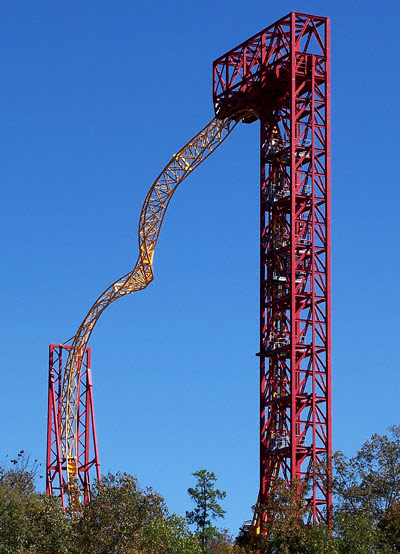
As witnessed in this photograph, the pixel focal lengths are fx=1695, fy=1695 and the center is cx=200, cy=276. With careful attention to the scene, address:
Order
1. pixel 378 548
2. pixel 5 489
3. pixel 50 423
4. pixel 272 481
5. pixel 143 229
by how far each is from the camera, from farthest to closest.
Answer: pixel 50 423 < pixel 143 229 < pixel 272 481 < pixel 5 489 < pixel 378 548

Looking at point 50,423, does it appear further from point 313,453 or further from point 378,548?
point 378,548

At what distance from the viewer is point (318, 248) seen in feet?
313

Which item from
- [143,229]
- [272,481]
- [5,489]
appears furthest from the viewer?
[143,229]

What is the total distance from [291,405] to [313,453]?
2906 mm

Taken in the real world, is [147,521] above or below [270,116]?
below

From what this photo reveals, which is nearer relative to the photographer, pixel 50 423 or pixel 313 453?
pixel 313 453

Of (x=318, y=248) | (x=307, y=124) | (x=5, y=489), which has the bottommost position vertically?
(x=5, y=489)

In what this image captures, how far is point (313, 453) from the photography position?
9194cm

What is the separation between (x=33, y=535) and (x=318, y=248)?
24659 mm

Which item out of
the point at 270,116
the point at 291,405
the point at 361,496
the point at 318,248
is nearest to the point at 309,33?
the point at 270,116

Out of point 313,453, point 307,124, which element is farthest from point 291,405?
point 307,124

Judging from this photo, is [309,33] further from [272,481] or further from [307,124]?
[272,481]

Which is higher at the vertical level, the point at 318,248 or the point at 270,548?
the point at 318,248

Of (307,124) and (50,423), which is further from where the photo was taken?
(50,423)
